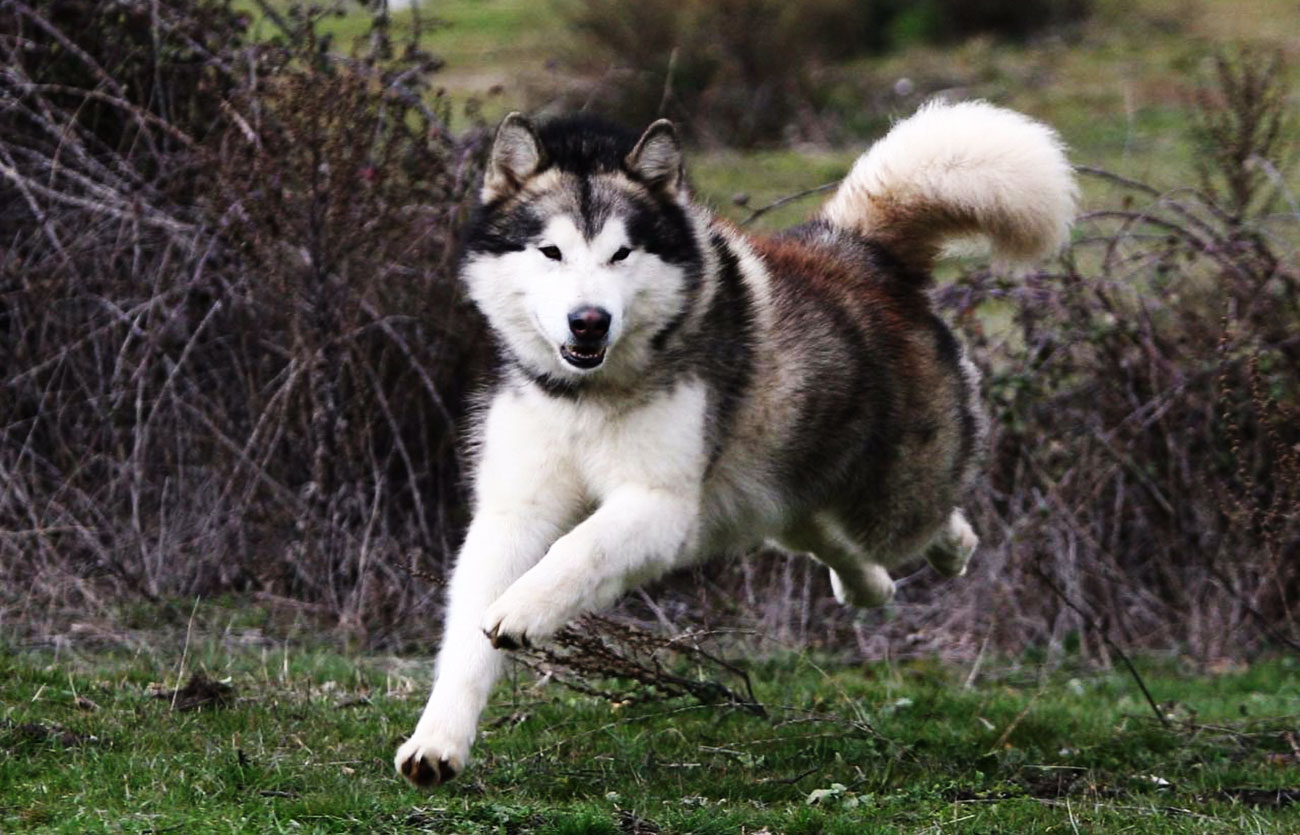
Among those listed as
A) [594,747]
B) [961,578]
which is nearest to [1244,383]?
[961,578]

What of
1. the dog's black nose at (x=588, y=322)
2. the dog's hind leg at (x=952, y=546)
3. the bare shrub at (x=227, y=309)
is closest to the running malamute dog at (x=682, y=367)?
the dog's black nose at (x=588, y=322)

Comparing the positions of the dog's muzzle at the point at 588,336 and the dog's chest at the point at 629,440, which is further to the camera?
the dog's chest at the point at 629,440

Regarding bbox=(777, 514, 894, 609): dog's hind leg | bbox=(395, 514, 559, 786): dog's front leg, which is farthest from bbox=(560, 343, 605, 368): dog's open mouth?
bbox=(777, 514, 894, 609): dog's hind leg

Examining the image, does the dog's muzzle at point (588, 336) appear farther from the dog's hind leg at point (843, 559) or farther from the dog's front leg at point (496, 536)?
the dog's hind leg at point (843, 559)

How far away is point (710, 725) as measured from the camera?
5.79 meters

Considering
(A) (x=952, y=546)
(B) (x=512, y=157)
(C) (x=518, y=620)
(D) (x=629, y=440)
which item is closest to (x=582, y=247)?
(B) (x=512, y=157)

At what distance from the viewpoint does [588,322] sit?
4.52m

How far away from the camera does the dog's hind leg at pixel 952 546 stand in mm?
6398

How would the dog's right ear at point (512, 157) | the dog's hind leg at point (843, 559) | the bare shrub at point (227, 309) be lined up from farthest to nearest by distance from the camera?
the bare shrub at point (227, 309) < the dog's hind leg at point (843, 559) < the dog's right ear at point (512, 157)

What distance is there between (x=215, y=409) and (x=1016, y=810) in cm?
452

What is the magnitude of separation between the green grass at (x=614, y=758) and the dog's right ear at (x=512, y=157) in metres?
1.75

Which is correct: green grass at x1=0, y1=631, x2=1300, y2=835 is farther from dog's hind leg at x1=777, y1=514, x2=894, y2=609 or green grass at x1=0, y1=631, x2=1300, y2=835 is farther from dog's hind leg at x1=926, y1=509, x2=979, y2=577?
dog's hind leg at x1=926, y1=509, x2=979, y2=577

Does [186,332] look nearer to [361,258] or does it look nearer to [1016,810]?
[361,258]

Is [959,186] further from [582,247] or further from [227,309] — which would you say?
[227,309]
